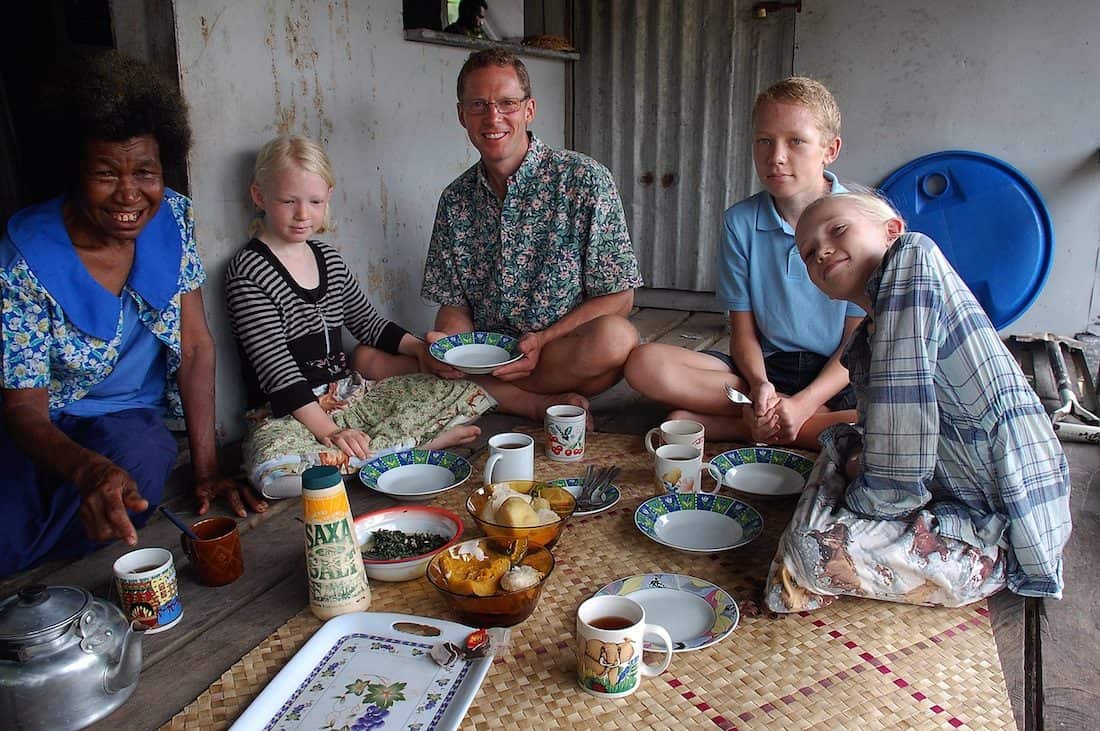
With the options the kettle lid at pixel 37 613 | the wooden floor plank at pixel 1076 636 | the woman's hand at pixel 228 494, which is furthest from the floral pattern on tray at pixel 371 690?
the wooden floor plank at pixel 1076 636

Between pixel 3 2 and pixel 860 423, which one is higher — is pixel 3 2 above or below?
above

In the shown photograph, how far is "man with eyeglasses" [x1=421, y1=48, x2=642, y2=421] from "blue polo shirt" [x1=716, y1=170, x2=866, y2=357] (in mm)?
340

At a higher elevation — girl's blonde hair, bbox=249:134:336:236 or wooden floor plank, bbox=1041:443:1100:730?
girl's blonde hair, bbox=249:134:336:236

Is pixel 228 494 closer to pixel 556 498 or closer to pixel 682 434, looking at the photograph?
pixel 556 498

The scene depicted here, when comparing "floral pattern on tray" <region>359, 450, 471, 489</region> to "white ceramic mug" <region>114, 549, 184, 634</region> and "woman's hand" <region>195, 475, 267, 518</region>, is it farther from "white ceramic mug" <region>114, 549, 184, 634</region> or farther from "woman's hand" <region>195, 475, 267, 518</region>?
"white ceramic mug" <region>114, 549, 184, 634</region>

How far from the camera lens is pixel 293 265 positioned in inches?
95.2

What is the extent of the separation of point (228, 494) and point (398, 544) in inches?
25.8

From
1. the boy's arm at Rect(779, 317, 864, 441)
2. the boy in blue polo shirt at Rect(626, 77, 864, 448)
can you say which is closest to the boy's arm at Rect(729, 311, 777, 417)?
the boy in blue polo shirt at Rect(626, 77, 864, 448)

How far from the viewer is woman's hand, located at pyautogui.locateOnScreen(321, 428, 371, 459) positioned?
215 cm

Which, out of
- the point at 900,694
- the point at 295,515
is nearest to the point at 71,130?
the point at 295,515

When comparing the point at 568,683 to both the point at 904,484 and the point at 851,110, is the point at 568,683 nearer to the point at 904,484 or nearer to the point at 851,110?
the point at 904,484

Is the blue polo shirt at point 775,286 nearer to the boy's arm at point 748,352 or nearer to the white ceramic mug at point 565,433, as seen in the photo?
the boy's arm at point 748,352

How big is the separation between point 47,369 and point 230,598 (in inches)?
26.6

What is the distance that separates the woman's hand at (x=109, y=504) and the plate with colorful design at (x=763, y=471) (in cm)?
123
